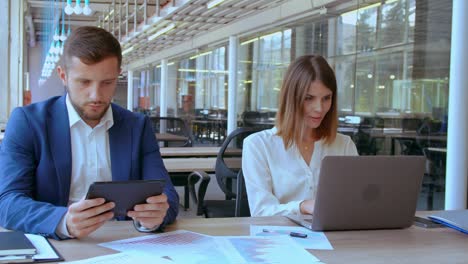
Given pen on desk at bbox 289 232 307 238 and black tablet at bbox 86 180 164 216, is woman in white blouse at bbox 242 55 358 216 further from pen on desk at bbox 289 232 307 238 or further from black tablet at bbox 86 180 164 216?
black tablet at bbox 86 180 164 216

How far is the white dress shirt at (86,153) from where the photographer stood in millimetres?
1915

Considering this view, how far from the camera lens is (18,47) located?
8.98 m

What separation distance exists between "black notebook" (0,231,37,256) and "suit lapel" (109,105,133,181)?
50cm

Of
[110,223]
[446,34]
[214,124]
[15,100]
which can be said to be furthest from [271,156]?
[214,124]

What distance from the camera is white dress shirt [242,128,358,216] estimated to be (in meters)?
2.32

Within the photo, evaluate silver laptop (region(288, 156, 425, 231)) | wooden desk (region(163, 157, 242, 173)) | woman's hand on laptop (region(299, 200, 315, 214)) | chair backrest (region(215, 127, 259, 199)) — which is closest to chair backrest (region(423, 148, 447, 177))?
wooden desk (region(163, 157, 242, 173))

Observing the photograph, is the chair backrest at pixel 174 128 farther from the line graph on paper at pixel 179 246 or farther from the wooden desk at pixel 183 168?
the line graph on paper at pixel 179 246

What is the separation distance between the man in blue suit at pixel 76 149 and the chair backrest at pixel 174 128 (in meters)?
4.76

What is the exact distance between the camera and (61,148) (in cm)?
186

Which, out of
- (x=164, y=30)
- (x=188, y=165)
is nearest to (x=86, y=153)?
(x=188, y=165)

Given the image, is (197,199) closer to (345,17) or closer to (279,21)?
(345,17)

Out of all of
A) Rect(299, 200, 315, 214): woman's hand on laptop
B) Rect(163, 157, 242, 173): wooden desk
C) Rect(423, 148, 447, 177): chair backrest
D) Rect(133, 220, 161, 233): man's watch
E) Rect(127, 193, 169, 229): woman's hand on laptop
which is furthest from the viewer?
Rect(423, 148, 447, 177): chair backrest

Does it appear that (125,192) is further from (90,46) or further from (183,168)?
A: (183,168)

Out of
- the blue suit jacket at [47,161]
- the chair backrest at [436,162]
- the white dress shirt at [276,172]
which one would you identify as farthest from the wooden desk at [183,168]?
the chair backrest at [436,162]
